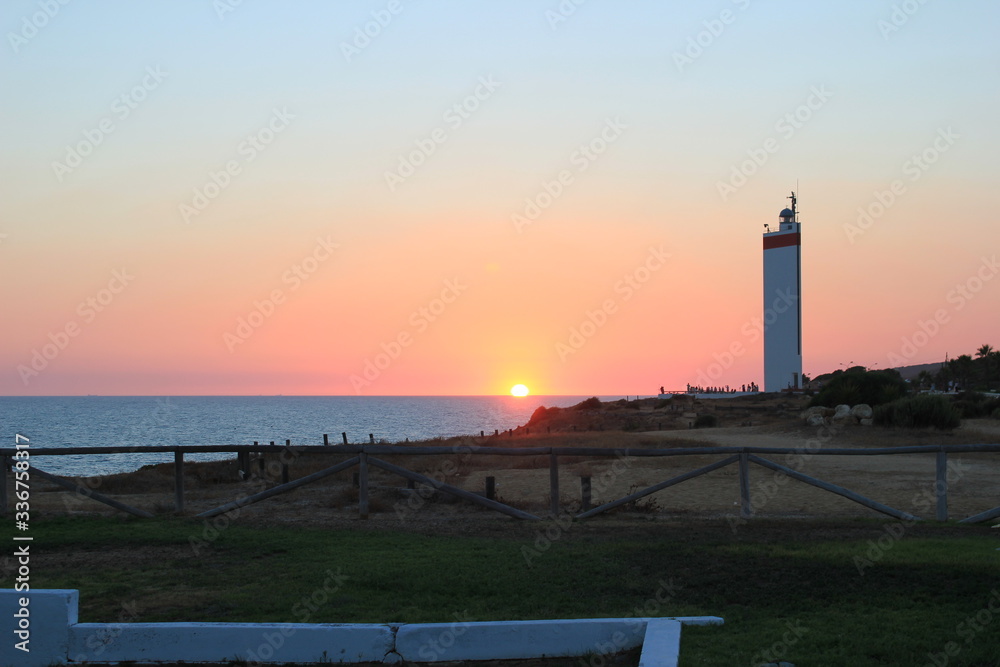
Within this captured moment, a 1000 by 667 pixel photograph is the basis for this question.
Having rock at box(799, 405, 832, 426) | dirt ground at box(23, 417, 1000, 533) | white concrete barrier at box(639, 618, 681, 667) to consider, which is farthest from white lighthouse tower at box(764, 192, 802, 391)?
white concrete barrier at box(639, 618, 681, 667)

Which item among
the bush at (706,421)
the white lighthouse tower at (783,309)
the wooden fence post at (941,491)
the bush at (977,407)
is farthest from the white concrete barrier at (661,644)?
the white lighthouse tower at (783,309)

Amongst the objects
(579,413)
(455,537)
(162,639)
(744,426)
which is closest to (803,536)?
(455,537)

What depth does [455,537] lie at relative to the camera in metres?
11.8

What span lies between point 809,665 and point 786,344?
190 feet

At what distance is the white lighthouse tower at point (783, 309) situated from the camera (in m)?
60.6

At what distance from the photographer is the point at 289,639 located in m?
6.55

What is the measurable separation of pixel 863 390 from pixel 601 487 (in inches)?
1081

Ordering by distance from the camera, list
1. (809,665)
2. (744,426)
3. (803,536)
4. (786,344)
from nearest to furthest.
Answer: (809,665), (803,536), (744,426), (786,344)

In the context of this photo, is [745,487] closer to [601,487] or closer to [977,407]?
[601,487]

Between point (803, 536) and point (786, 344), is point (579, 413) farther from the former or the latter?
point (803, 536)

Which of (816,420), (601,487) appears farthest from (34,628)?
(816,420)

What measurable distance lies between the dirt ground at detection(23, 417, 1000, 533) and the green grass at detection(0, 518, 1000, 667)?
2081mm

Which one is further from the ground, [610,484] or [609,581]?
[609,581]
